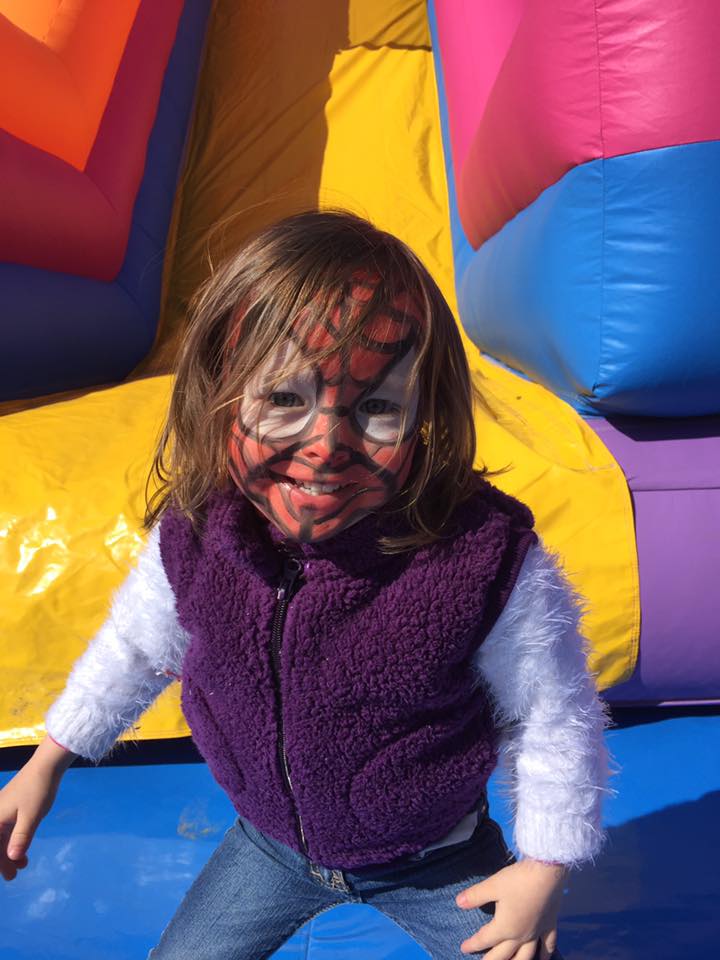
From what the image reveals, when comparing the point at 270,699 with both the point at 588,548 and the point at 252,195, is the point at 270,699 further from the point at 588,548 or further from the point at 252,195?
the point at 252,195

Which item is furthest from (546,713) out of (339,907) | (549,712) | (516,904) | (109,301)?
(109,301)

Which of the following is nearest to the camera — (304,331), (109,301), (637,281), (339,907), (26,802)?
(304,331)

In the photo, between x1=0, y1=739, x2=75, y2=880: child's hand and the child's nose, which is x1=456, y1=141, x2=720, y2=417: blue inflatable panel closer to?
the child's nose

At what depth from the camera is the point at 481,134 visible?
1.66m

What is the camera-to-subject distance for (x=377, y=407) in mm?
629

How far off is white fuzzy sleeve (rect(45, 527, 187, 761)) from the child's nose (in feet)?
0.71

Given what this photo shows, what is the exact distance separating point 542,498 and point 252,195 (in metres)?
1.51

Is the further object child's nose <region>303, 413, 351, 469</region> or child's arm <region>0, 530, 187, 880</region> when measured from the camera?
child's arm <region>0, 530, 187, 880</region>

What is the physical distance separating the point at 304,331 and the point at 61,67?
61.6 inches

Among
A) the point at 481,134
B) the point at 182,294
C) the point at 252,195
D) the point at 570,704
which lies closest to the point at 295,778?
the point at 570,704

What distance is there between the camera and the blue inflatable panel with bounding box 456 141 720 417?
1.07 metres

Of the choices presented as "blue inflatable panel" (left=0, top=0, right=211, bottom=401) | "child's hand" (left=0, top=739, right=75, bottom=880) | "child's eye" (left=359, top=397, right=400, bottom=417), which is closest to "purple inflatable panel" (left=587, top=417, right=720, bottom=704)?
"child's eye" (left=359, top=397, right=400, bottom=417)

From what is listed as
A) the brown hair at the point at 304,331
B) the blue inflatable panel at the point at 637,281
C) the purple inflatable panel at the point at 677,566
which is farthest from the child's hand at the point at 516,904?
the blue inflatable panel at the point at 637,281

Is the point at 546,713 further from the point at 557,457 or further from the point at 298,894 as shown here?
the point at 557,457
